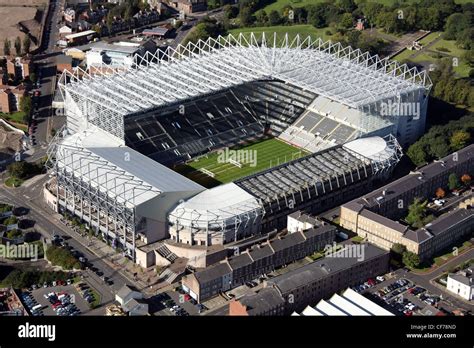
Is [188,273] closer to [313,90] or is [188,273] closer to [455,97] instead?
[313,90]

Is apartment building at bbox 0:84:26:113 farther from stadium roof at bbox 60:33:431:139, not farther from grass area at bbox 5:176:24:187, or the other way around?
grass area at bbox 5:176:24:187

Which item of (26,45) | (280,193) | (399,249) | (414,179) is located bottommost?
(399,249)

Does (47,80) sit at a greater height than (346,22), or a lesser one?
lesser

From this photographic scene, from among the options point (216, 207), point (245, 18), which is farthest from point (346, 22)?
point (216, 207)

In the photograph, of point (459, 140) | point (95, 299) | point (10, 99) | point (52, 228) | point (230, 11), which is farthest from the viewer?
point (230, 11)

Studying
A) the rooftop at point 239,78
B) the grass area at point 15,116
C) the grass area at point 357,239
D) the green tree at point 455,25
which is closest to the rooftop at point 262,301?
the grass area at point 357,239

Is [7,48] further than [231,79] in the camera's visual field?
Yes

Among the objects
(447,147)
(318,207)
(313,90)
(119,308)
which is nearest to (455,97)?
(447,147)

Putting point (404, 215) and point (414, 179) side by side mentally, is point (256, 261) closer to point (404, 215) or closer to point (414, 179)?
point (404, 215)
